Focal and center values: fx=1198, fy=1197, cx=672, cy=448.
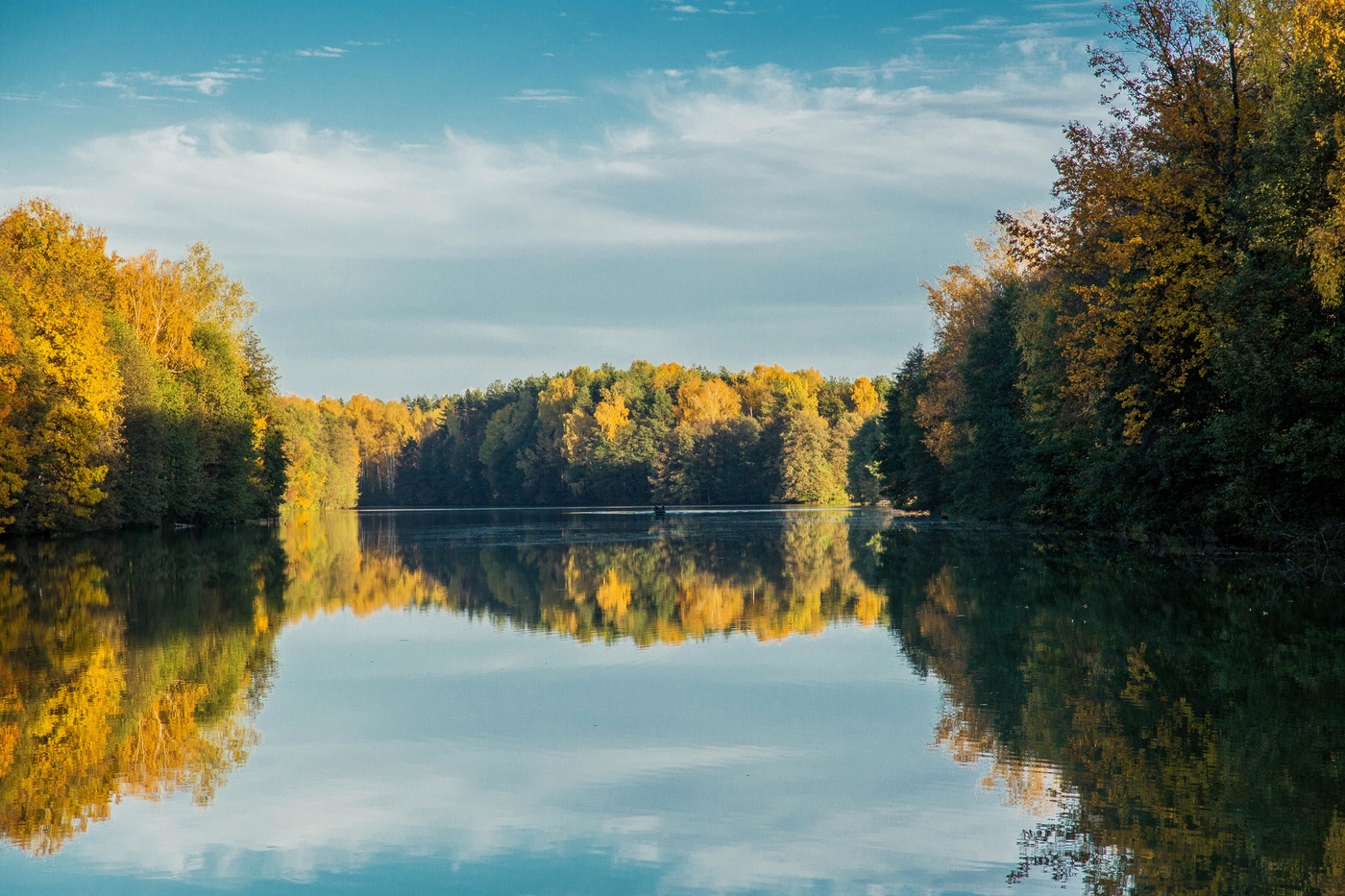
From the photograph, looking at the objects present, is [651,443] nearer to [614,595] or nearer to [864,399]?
[864,399]

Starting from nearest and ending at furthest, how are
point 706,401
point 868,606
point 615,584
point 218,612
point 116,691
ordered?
point 116,691
point 218,612
point 868,606
point 615,584
point 706,401

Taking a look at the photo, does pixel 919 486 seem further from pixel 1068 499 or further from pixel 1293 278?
pixel 1293 278

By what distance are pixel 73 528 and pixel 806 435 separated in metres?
75.5

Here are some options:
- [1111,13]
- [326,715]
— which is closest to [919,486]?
[1111,13]

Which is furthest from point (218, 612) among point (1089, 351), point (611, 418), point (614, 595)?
point (611, 418)

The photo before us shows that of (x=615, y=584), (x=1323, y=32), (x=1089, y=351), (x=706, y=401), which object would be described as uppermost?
(x=706, y=401)

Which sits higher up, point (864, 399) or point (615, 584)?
point (864, 399)

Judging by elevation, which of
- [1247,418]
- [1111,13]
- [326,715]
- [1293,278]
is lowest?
[326,715]

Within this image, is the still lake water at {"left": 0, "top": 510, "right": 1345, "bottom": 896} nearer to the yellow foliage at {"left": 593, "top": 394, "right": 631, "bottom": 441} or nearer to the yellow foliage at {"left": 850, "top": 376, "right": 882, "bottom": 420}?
the yellow foliage at {"left": 593, "top": 394, "right": 631, "bottom": 441}

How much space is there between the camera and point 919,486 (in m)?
65.4

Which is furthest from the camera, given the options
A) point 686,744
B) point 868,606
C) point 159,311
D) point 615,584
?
point 159,311

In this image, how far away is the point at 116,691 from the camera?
1193 centimetres

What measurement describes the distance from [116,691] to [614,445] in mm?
114855

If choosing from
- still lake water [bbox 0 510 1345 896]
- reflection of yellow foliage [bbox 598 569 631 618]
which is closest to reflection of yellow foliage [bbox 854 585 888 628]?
still lake water [bbox 0 510 1345 896]
